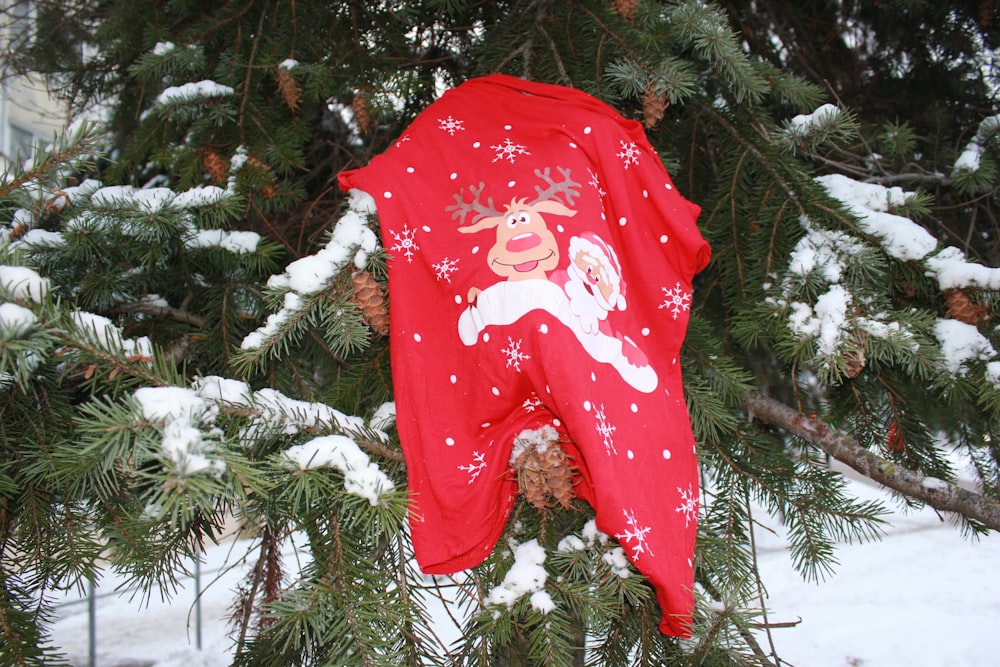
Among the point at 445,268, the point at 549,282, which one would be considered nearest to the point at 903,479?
the point at 549,282

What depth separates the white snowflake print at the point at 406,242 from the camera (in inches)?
→ 38.7

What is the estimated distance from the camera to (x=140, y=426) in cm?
56

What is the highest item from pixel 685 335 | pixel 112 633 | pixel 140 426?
pixel 140 426

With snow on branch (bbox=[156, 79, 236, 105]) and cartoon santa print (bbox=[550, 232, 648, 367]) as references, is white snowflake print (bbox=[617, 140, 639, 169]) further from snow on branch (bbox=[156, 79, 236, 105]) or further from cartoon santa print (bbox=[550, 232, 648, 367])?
snow on branch (bbox=[156, 79, 236, 105])

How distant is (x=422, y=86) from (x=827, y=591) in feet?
11.8

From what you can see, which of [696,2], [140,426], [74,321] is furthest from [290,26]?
[140,426]

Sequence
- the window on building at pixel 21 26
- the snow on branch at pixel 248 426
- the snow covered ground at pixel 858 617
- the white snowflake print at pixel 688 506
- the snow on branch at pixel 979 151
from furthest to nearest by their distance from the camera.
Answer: the snow covered ground at pixel 858 617
the window on building at pixel 21 26
the snow on branch at pixel 979 151
the white snowflake print at pixel 688 506
the snow on branch at pixel 248 426

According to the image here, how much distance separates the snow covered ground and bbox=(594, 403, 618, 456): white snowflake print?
7.03 feet

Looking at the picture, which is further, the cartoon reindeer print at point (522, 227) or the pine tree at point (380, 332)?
the cartoon reindeer print at point (522, 227)

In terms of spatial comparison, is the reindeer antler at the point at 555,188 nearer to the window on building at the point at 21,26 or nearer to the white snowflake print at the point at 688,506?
the white snowflake print at the point at 688,506

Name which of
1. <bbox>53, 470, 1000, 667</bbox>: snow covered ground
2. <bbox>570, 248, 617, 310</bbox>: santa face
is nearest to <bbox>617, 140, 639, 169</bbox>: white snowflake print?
<bbox>570, 248, 617, 310</bbox>: santa face

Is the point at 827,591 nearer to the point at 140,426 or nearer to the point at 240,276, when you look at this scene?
the point at 240,276

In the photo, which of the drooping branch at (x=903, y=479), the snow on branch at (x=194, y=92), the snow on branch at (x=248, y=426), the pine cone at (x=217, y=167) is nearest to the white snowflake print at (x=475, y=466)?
the snow on branch at (x=248, y=426)

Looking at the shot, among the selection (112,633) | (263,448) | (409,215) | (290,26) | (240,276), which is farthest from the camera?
(112,633)
